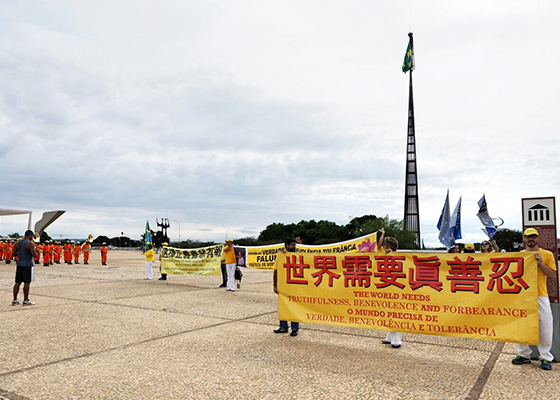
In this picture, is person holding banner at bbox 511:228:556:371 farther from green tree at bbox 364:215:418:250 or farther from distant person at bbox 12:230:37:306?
green tree at bbox 364:215:418:250

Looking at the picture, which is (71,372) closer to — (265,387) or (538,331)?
(265,387)

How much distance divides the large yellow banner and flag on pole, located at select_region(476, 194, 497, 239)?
719 cm

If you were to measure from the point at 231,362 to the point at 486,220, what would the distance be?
9593mm

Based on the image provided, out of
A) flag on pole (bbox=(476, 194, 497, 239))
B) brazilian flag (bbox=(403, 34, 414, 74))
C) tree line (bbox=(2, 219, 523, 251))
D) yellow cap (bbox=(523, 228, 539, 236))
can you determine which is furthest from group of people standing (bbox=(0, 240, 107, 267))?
brazilian flag (bbox=(403, 34, 414, 74))

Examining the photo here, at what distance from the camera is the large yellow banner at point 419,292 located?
5352 millimetres

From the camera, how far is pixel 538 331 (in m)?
5.16

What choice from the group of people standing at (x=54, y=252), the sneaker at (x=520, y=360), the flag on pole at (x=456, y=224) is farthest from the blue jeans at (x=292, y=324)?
the group of people standing at (x=54, y=252)

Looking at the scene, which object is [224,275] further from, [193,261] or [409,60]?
[409,60]

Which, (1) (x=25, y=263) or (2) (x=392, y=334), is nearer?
(2) (x=392, y=334)

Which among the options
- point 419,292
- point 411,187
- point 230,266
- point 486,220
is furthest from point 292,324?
point 411,187

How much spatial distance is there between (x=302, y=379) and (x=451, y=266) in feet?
8.34

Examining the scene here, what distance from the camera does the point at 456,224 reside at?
15617 millimetres

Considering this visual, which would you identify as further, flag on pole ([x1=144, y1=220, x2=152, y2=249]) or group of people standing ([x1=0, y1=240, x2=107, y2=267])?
group of people standing ([x1=0, y1=240, x2=107, y2=267])

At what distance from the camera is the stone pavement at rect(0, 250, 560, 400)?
14.3 feet
